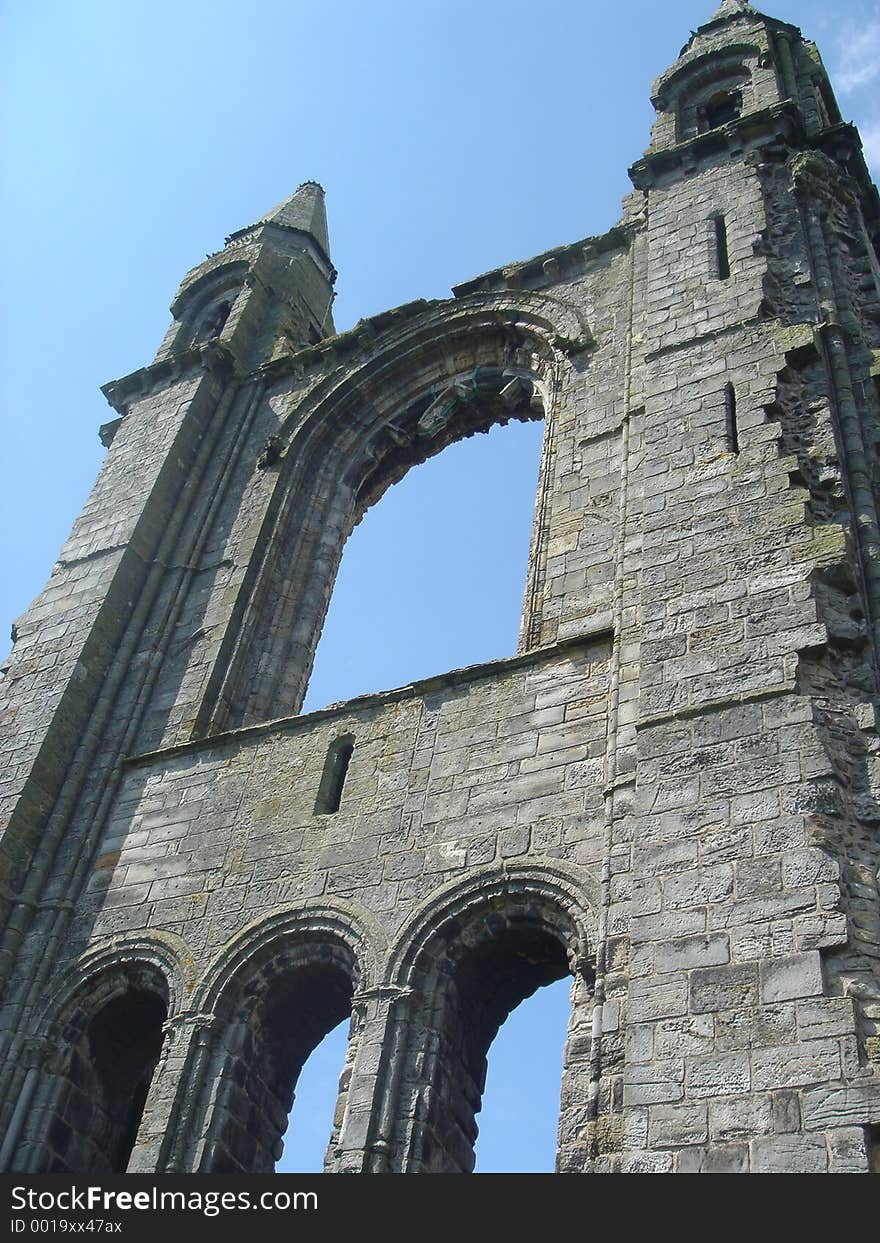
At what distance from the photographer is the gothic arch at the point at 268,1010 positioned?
8.92 meters

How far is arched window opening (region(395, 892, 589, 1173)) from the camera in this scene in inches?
320

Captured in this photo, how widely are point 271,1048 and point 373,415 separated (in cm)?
705

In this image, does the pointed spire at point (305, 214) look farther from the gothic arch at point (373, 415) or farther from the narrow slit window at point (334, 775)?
the narrow slit window at point (334, 775)

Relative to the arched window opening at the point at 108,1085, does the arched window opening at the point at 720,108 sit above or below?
above

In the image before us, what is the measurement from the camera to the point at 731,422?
9930 mm

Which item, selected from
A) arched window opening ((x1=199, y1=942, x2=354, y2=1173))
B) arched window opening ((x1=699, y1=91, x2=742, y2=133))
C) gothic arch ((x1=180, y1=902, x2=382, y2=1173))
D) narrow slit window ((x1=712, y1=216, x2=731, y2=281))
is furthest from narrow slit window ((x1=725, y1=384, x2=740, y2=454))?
arched window opening ((x1=699, y1=91, x2=742, y2=133))

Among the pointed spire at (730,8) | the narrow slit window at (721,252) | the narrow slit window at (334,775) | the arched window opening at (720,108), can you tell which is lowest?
the narrow slit window at (334,775)

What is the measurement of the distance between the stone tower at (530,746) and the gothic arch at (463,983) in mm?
23

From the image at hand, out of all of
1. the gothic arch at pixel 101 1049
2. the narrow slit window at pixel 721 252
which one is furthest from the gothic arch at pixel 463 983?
the narrow slit window at pixel 721 252

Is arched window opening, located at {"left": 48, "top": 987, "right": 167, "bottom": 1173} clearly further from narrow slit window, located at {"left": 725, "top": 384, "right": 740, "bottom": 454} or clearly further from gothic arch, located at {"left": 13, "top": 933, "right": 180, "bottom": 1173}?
narrow slit window, located at {"left": 725, "top": 384, "right": 740, "bottom": 454}

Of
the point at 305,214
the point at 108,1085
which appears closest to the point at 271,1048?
the point at 108,1085


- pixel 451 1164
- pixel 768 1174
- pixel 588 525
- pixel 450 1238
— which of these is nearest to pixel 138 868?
pixel 451 1164

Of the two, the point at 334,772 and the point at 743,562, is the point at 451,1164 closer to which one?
the point at 334,772

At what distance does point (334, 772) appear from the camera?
1037cm
